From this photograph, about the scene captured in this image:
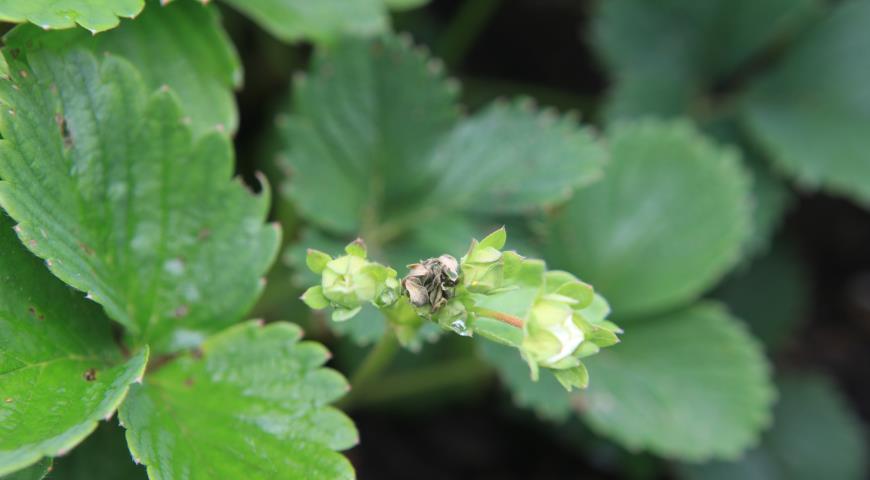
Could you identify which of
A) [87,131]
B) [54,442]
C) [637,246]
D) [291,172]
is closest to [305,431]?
[54,442]

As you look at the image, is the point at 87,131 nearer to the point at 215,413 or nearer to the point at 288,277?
the point at 215,413

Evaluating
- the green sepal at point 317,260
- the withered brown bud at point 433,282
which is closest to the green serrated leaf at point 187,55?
the green sepal at point 317,260

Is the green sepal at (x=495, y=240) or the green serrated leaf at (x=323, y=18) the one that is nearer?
the green sepal at (x=495, y=240)

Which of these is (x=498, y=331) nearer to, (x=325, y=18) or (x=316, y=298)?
(x=316, y=298)

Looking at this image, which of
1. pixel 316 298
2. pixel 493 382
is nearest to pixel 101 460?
pixel 316 298

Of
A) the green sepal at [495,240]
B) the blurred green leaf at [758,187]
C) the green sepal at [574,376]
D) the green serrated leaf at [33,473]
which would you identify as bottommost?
the green serrated leaf at [33,473]

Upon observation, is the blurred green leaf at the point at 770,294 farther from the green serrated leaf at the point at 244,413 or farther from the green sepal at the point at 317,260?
the green sepal at the point at 317,260

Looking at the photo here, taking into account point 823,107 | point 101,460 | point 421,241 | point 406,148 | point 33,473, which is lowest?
point 101,460
